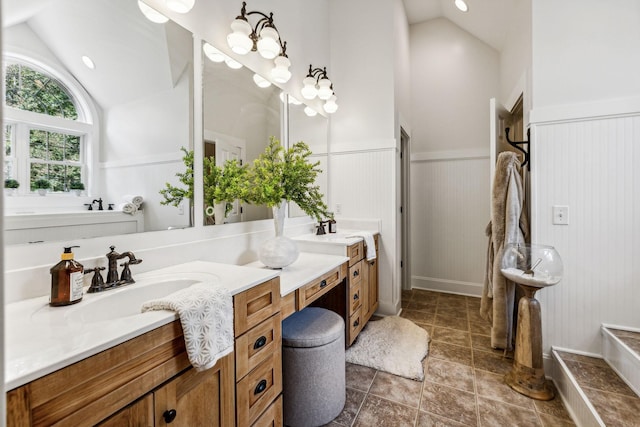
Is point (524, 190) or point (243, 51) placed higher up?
point (243, 51)

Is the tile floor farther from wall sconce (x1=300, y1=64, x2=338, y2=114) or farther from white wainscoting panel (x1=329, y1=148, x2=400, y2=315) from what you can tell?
wall sconce (x1=300, y1=64, x2=338, y2=114)

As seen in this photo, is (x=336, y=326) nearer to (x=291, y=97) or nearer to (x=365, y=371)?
(x=365, y=371)

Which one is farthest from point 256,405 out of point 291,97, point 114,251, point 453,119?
point 453,119

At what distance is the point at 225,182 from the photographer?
5.47ft

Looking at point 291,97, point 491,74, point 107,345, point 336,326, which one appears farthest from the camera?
point 491,74

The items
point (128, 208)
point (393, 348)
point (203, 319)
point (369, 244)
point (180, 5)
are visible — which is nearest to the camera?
point (203, 319)

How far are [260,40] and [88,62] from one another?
105 cm

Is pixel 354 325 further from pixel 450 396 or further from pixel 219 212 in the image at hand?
pixel 219 212

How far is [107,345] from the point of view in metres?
0.67

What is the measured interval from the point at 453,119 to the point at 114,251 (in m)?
3.63

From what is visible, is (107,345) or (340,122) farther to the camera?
(340,122)

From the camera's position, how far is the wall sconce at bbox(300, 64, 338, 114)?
8.31ft

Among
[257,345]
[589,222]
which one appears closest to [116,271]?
[257,345]

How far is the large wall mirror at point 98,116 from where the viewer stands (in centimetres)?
96
